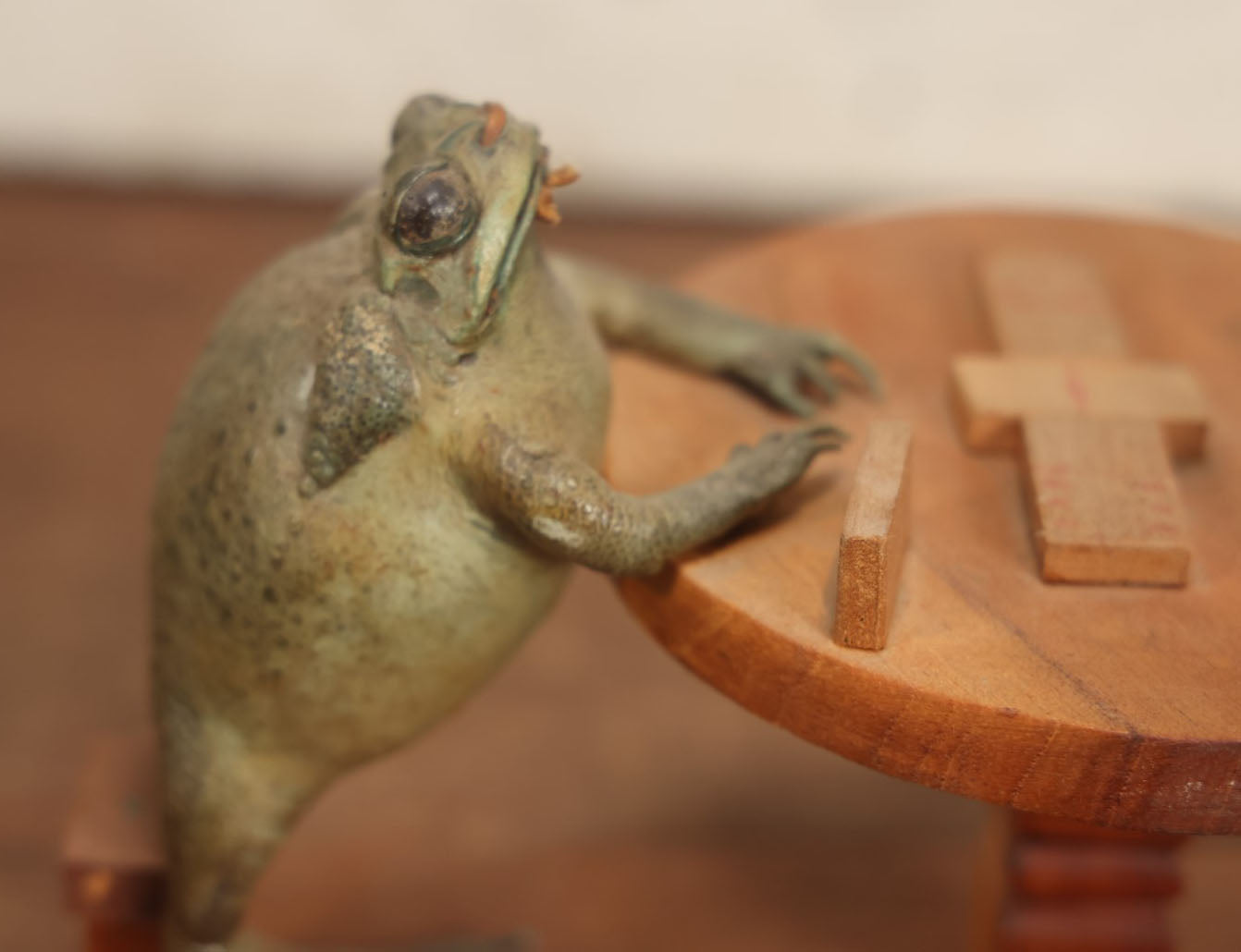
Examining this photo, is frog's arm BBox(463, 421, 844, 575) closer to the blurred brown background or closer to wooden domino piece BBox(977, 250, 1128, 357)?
wooden domino piece BBox(977, 250, 1128, 357)

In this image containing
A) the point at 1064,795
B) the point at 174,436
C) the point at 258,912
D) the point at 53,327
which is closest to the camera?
the point at 1064,795

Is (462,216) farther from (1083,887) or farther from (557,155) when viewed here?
(557,155)

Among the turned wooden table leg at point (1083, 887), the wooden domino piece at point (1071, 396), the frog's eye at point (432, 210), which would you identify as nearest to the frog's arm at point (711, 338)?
the wooden domino piece at point (1071, 396)

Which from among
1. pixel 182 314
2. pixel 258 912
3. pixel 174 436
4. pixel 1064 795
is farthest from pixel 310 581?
pixel 182 314

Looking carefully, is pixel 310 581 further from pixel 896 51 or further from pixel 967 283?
pixel 896 51

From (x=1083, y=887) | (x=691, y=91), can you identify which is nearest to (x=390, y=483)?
(x=1083, y=887)
